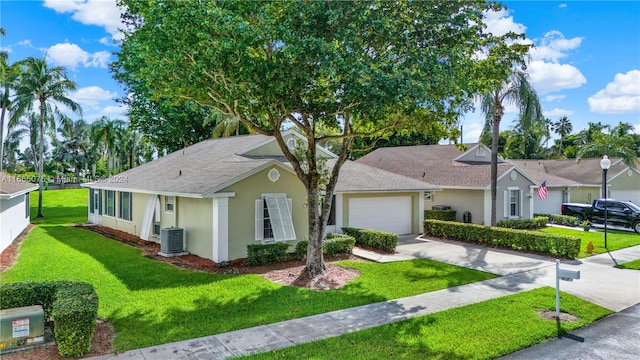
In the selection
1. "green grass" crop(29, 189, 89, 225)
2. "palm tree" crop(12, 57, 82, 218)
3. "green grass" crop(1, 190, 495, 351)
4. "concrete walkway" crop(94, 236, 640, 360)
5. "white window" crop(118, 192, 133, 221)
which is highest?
"palm tree" crop(12, 57, 82, 218)

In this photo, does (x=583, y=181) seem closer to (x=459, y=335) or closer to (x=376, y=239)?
(x=376, y=239)

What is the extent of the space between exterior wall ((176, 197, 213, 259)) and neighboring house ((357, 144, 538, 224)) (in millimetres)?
12748

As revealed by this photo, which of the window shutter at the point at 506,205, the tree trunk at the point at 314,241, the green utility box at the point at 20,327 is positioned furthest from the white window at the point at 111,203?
the window shutter at the point at 506,205

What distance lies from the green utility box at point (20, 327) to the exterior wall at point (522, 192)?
73.2 feet

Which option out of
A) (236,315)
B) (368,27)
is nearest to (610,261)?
(368,27)

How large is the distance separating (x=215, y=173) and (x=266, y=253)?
12.8 feet

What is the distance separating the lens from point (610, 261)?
14.5 meters

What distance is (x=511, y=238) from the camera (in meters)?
16.7

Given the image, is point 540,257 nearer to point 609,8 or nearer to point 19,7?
point 609,8

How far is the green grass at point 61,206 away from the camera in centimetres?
2781

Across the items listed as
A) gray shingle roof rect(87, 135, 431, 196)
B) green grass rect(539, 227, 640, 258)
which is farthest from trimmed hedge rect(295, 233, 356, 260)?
green grass rect(539, 227, 640, 258)

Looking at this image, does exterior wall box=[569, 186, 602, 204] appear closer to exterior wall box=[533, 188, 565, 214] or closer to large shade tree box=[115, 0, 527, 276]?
exterior wall box=[533, 188, 565, 214]

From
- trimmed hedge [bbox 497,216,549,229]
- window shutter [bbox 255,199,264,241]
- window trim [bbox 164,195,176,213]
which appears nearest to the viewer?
window shutter [bbox 255,199,264,241]

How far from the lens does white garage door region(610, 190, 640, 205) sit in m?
32.8
